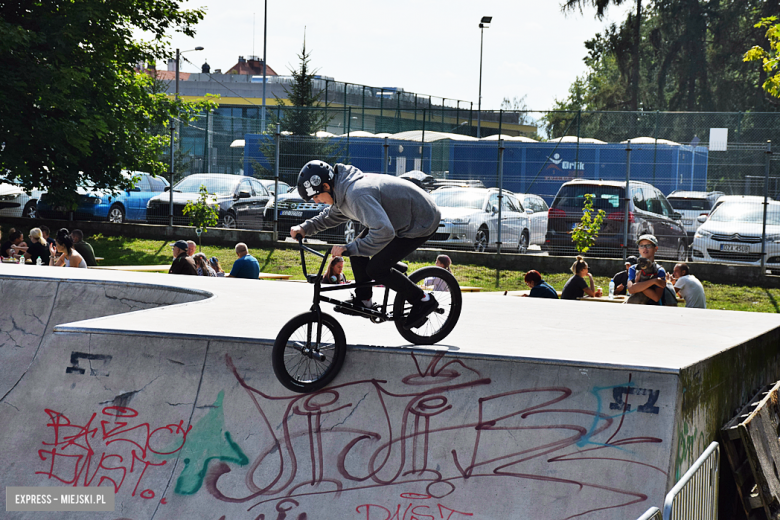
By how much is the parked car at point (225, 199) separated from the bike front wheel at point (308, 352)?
1260 centimetres

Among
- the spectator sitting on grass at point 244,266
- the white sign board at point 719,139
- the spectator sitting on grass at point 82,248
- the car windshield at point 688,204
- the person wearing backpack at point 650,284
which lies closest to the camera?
the person wearing backpack at point 650,284

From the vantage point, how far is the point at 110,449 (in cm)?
540

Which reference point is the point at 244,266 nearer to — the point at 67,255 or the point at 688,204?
the point at 67,255

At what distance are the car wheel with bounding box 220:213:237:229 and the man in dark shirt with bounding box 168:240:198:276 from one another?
6153 mm

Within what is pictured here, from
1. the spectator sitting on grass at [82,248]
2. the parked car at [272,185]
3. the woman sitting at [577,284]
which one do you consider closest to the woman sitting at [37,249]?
the spectator sitting on grass at [82,248]

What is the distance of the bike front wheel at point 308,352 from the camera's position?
518 cm

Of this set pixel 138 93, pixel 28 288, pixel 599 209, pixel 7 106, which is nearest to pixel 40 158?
pixel 7 106

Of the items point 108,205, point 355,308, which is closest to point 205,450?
point 355,308

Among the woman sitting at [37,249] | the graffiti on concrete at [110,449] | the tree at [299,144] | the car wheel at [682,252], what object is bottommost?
the graffiti on concrete at [110,449]

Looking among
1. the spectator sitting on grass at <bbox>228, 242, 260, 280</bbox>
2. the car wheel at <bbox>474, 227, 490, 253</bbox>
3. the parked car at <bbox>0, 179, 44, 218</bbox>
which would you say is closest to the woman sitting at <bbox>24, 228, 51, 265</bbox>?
the spectator sitting on grass at <bbox>228, 242, 260, 280</bbox>

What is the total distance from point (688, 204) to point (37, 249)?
1336 cm

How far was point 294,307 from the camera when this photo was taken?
8.08m

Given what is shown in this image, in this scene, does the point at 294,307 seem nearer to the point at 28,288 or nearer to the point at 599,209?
the point at 28,288

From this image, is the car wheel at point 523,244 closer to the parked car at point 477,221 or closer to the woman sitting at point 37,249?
the parked car at point 477,221
